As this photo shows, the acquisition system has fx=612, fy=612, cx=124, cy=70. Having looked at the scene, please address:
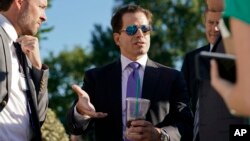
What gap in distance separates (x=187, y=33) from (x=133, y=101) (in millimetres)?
35409

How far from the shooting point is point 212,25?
14.6ft

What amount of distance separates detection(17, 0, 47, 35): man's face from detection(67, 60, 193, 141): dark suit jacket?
22.3 inches

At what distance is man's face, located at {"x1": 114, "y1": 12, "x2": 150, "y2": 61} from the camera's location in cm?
464

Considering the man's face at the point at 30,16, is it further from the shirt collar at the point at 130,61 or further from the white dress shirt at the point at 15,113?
the shirt collar at the point at 130,61

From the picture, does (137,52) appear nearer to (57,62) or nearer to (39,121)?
(39,121)

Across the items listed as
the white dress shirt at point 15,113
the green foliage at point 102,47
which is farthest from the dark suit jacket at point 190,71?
the green foliage at point 102,47

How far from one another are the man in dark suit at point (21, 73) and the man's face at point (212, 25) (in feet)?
3.94

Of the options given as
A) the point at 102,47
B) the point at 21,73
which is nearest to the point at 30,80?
the point at 21,73

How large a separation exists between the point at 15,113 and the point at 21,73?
291 mm

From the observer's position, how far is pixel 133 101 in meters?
3.78

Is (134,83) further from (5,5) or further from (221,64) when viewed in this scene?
(221,64)

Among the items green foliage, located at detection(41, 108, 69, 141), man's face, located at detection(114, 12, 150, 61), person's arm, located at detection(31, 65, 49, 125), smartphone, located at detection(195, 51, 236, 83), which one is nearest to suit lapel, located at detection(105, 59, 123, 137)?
man's face, located at detection(114, 12, 150, 61)

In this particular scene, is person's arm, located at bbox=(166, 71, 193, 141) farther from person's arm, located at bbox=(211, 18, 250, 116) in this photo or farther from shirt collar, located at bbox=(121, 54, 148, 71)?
person's arm, located at bbox=(211, 18, 250, 116)

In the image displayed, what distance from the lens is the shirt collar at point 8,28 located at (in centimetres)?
424
